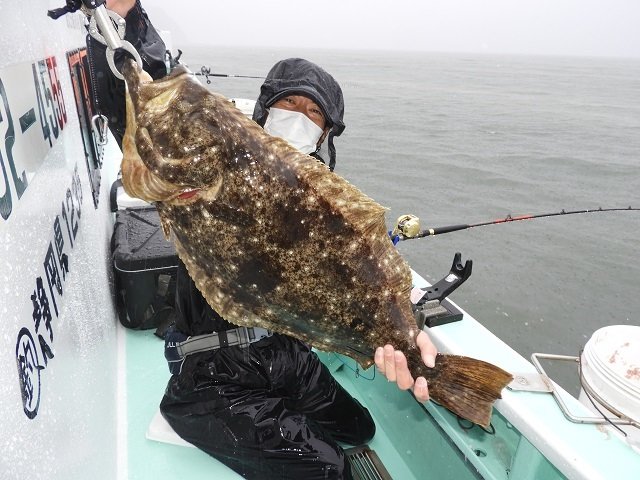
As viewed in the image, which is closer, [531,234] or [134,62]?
[134,62]

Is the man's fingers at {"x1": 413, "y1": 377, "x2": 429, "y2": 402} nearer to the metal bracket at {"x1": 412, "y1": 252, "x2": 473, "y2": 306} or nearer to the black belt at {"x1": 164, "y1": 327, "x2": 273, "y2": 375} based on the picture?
the metal bracket at {"x1": 412, "y1": 252, "x2": 473, "y2": 306}

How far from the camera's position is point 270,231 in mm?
1899

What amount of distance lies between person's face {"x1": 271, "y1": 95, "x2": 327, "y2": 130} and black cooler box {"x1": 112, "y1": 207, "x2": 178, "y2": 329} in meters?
1.84

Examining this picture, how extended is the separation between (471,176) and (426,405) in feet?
52.8

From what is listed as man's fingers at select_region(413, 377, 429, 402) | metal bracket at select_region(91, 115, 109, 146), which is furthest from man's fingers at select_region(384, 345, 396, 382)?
metal bracket at select_region(91, 115, 109, 146)

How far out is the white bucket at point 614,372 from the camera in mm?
2570

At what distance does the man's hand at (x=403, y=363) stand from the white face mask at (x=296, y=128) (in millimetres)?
1291

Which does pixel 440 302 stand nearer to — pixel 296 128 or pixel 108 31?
pixel 296 128

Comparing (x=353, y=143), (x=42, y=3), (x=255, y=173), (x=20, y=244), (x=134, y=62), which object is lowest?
(x=353, y=143)

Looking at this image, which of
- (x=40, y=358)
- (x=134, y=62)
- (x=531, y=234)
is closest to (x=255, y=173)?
(x=134, y=62)

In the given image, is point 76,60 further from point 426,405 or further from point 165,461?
point 426,405

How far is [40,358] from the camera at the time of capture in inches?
58.6

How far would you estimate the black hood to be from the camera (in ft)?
8.64

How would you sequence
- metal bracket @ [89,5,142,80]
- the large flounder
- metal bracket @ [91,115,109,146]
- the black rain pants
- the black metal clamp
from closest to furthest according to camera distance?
metal bracket @ [89,5,142,80]
the large flounder
the black rain pants
the black metal clamp
metal bracket @ [91,115,109,146]
